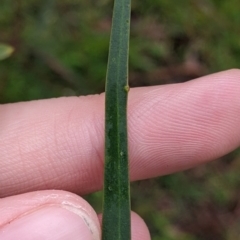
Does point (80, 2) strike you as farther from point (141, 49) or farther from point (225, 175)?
point (225, 175)

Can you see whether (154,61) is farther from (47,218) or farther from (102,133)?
(47,218)

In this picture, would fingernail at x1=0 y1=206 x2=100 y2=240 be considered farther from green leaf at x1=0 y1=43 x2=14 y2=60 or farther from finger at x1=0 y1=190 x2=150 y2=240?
green leaf at x1=0 y1=43 x2=14 y2=60

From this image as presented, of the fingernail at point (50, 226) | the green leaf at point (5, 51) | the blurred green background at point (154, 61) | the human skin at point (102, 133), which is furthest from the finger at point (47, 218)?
the blurred green background at point (154, 61)

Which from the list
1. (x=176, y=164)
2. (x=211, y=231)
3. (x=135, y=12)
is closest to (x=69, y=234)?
(x=176, y=164)

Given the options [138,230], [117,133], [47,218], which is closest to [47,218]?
[47,218]

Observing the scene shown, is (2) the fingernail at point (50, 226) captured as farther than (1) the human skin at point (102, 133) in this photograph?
No

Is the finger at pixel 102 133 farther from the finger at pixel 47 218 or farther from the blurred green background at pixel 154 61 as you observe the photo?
the blurred green background at pixel 154 61
